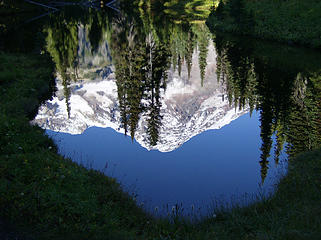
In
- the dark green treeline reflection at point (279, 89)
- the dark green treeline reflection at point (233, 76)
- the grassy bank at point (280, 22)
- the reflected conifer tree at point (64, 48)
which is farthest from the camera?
the grassy bank at point (280, 22)

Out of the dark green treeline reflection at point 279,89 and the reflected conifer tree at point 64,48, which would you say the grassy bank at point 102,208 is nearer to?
the dark green treeline reflection at point 279,89

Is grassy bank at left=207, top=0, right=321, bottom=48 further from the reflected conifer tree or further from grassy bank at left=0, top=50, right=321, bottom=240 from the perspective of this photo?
grassy bank at left=0, top=50, right=321, bottom=240

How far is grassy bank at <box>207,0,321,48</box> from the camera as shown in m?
41.2

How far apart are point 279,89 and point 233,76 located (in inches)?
320

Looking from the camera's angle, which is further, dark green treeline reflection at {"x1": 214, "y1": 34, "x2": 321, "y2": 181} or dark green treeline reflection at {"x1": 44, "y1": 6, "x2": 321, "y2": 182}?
dark green treeline reflection at {"x1": 44, "y1": 6, "x2": 321, "y2": 182}

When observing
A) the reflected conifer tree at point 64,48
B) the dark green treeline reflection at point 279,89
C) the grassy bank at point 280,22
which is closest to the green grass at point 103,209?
the dark green treeline reflection at point 279,89

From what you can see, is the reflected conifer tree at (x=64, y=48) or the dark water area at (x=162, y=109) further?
the reflected conifer tree at (x=64, y=48)

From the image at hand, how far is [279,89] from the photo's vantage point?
25.5m

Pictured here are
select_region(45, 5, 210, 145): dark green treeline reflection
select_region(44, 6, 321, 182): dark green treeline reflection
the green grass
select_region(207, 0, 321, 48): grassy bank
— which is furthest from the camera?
select_region(207, 0, 321, 48): grassy bank

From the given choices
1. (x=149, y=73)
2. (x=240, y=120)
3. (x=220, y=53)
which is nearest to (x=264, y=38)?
(x=220, y=53)

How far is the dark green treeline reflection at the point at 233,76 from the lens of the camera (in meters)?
19.6

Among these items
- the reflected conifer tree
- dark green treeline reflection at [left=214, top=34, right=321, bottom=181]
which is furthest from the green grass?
the reflected conifer tree

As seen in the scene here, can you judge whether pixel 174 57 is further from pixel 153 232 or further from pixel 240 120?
pixel 153 232

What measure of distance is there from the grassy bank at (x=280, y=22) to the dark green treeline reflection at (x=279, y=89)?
2614 millimetres
